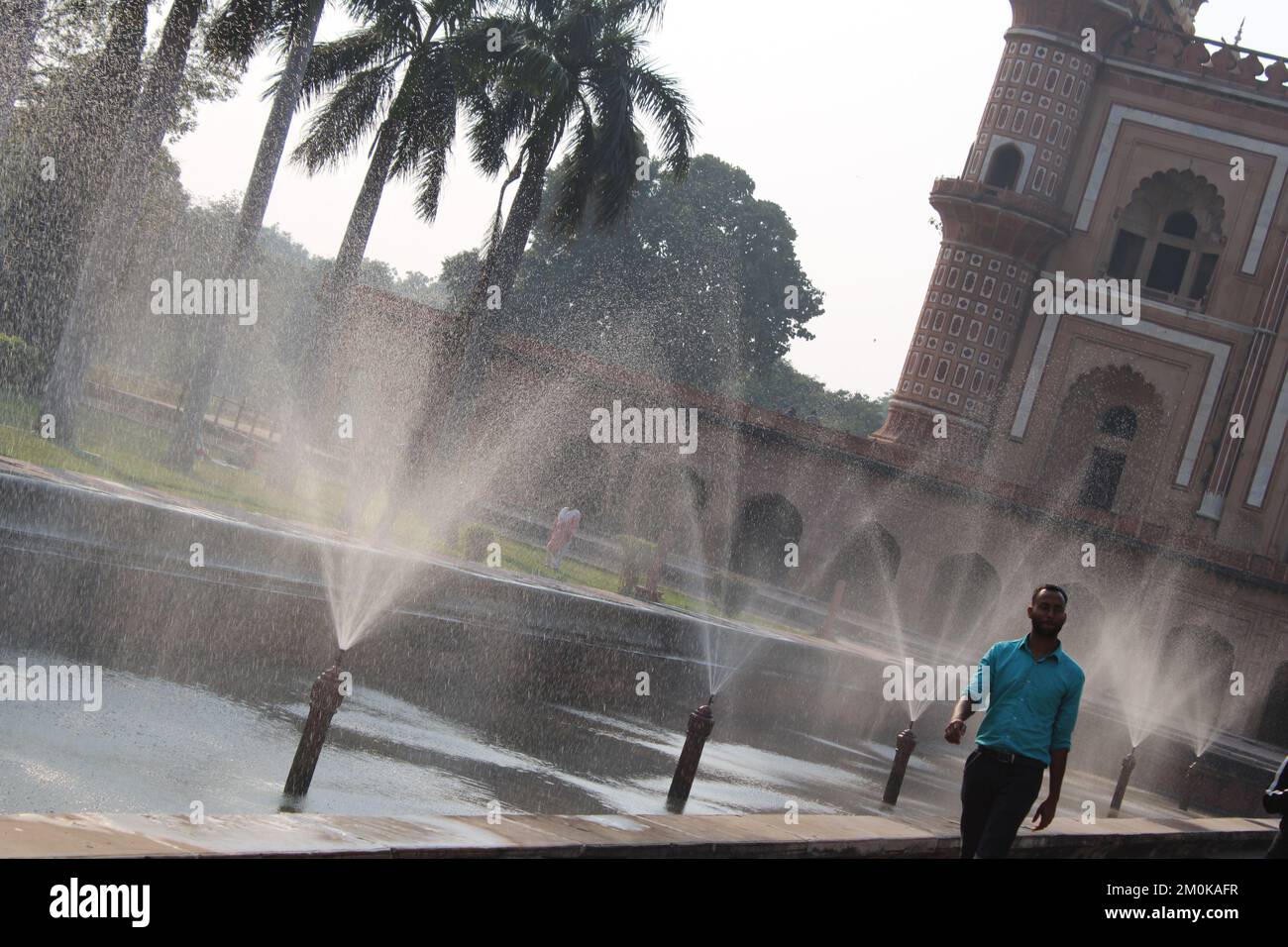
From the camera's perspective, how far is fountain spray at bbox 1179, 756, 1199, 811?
53.6ft

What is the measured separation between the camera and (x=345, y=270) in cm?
1967

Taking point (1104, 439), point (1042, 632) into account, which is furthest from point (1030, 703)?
point (1104, 439)

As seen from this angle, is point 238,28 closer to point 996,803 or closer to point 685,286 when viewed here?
point 996,803

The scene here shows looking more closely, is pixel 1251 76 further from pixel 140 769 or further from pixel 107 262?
pixel 140 769

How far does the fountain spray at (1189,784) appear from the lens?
16328 mm
